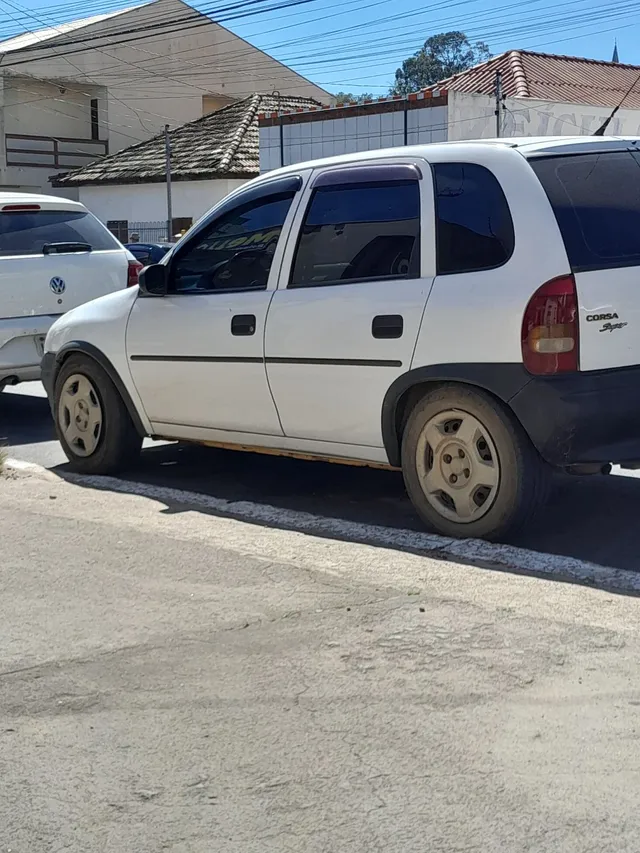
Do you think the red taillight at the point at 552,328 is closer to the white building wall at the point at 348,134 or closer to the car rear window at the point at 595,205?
the car rear window at the point at 595,205

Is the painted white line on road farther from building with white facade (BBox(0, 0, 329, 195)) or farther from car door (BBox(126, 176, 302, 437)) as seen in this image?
building with white facade (BBox(0, 0, 329, 195))

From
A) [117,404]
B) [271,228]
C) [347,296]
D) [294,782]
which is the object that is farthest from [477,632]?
[117,404]

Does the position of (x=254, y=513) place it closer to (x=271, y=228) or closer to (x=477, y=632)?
(x=271, y=228)

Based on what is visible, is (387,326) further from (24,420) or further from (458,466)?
(24,420)

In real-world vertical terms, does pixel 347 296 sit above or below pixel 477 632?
above

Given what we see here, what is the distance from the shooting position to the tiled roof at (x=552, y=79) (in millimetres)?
29344

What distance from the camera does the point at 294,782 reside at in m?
3.37

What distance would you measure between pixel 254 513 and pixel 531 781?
328 centimetres

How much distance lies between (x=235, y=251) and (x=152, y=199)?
95.4ft

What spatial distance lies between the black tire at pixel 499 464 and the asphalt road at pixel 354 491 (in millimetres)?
214

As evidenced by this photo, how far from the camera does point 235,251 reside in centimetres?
663

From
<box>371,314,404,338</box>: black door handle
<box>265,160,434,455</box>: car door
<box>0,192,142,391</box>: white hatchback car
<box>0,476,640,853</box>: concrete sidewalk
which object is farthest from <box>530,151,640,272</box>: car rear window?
<box>0,192,142,391</box>: white hatchback car

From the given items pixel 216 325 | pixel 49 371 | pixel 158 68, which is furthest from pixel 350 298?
pixel 158 68

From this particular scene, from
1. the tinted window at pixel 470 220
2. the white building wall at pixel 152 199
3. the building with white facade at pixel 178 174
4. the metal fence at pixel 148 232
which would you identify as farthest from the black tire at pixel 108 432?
the metal fence at pixel 148 232
